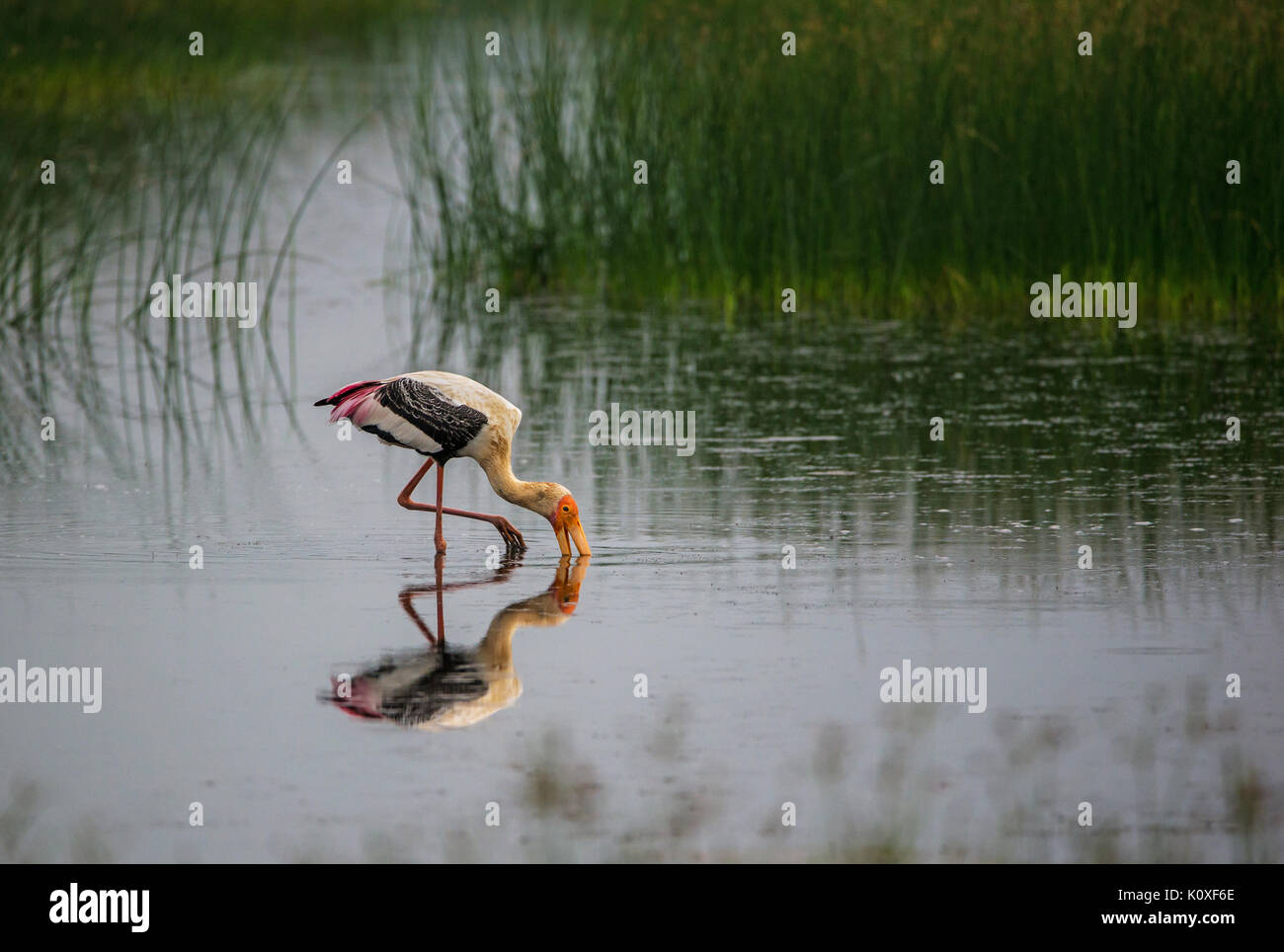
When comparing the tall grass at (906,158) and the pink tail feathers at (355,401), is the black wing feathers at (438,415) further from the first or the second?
the tall grass at (906,158)

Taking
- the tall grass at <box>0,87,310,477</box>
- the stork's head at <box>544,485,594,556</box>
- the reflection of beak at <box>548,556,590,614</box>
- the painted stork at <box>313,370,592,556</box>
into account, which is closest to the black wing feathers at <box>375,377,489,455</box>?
the painted stork at <box>313,370,592,556</box>

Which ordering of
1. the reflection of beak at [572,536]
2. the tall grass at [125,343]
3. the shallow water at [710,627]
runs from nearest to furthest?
the shallow water at [710,627] < the reflection of beak at [572,536] < the tall grass at [125,343]

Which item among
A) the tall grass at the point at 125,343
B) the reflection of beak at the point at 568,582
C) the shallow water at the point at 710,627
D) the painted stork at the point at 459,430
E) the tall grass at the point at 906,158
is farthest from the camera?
the tall grass at the point at 906,158

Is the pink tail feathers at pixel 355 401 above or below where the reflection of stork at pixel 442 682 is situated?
above

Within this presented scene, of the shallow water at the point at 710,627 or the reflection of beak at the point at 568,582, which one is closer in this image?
the shallow water at the point at 710,627

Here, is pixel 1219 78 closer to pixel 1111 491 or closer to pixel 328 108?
pixel 1111 491

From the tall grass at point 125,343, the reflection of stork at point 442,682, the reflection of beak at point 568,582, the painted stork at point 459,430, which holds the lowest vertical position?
the reflection of stork at point 442,682

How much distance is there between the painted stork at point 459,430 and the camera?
334 inches

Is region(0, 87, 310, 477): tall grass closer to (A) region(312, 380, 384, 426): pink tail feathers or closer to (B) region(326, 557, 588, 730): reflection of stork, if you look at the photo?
(A) region(312, 380, 384, 426): pink tail feathers

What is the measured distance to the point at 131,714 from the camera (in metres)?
6.41

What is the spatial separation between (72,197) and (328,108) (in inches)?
393

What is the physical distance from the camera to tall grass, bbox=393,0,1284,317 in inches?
544

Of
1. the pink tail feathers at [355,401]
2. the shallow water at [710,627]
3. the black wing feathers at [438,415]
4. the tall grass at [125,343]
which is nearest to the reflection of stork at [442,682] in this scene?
the shallow water at [710,627]

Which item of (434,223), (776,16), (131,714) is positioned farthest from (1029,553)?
(434,223)
